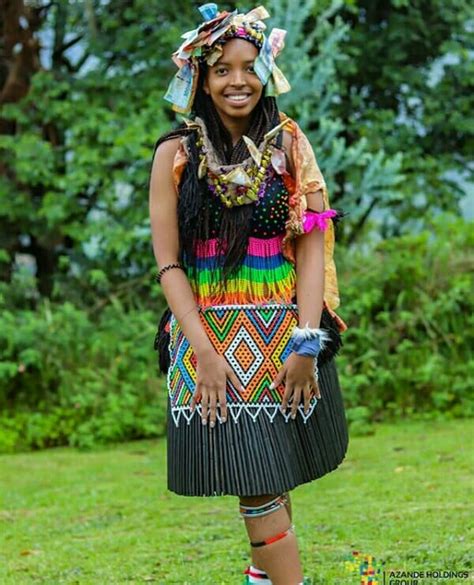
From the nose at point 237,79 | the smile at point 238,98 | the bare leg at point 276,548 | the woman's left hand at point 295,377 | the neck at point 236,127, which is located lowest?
the bare leg at point 276,548

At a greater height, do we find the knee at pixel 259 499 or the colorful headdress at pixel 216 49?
the colorful headdress at pixel 216 49

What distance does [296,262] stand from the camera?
3.43 metres

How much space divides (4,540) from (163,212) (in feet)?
8.62

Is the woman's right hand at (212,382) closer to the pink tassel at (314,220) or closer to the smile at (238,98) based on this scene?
the pink tassel at (314,220)

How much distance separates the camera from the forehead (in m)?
3.31

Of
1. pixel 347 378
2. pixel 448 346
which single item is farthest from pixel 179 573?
pixel 448 346

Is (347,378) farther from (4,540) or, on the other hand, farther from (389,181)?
(4,540)

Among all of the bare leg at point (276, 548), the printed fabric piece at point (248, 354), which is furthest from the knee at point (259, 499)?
the printed fabric piece at point (248, 354)

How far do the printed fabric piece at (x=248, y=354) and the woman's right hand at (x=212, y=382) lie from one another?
21mm

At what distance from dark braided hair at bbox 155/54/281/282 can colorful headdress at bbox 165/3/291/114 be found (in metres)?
0.04

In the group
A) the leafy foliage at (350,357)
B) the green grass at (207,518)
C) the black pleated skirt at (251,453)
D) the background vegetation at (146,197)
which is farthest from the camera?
the background vegetation at (146,197)

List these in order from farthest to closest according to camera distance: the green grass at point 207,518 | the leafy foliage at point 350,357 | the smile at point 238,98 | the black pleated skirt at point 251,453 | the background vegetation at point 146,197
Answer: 1. the background vegetation at point 146,197
2. the leafy foliage at point 350,357
3. the green grass at point 207,518
4. the smile at point 238,98
5. the black pleated skirt at point 251,453

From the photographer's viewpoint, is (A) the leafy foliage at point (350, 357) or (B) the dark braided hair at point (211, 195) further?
(A) the leafy foliage at point (350, 357)

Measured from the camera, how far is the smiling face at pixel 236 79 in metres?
3.31
